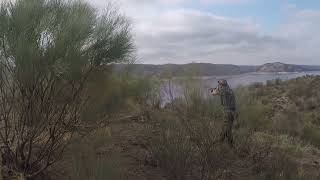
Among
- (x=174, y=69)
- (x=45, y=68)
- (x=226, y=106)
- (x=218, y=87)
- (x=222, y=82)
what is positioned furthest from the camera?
(x=174, y=69)

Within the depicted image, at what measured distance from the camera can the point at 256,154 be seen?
1448 cm

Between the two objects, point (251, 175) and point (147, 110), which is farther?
point (147, 110)

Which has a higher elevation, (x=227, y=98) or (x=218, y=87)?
(x=218, y=87)

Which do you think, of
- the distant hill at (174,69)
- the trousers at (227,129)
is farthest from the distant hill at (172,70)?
the trousers at (227,129)

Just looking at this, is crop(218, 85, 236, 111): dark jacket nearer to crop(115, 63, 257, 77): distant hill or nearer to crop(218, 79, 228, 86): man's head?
crop(218, 79, 228, 86): man's head

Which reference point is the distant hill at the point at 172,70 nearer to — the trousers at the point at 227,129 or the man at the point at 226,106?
the man at the point at 226,106

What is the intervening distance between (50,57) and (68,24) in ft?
2.58

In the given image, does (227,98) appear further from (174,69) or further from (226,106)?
(174,69)

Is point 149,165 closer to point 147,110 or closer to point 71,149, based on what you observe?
point 71,149

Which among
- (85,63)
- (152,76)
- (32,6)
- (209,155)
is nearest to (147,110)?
(152,76)

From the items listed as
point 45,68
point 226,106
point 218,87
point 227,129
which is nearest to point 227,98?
point 218,87

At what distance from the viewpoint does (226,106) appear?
13.3 m

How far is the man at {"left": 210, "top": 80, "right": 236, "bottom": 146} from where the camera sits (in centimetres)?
1242

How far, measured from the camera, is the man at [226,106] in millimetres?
12422
